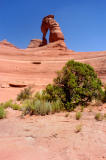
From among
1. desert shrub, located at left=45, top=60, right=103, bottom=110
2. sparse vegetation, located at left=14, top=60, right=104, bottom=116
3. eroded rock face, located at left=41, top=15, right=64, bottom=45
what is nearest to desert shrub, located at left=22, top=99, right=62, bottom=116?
sparse vegetation, located at left=14, top=60, right=104, bottom=116

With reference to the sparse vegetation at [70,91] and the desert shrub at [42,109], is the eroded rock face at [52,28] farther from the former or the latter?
the desert shrub at [42,109]

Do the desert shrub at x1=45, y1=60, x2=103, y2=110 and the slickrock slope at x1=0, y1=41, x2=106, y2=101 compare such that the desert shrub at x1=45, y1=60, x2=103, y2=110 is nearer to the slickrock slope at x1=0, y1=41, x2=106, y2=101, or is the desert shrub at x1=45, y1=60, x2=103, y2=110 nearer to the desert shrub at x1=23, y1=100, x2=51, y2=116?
the desert shrub at x1=23, y1=100, x2=51, y2=116

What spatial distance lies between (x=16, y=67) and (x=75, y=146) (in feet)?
66.1

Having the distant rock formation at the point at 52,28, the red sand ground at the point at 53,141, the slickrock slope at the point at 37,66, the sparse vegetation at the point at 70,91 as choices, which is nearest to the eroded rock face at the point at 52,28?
the distant rock formation at the point at 52,28

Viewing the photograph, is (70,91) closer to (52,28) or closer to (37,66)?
(37,66)

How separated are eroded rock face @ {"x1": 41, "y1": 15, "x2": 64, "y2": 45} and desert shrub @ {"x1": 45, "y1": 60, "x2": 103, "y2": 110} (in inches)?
1076

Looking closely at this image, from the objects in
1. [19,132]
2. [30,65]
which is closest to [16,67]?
[30,65]

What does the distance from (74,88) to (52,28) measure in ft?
100

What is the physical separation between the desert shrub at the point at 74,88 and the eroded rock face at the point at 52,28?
27.3 m

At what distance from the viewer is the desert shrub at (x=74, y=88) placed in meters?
5.63

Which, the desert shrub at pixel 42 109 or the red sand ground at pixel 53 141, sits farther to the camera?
the desert shrub at pixel 42 109

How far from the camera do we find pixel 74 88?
5625mm

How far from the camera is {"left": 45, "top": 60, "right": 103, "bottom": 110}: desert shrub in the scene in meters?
5.63

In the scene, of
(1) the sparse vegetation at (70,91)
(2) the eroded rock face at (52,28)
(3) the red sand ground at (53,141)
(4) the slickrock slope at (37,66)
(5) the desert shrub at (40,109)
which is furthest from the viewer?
(2) the eroded rock face at (52,28)
